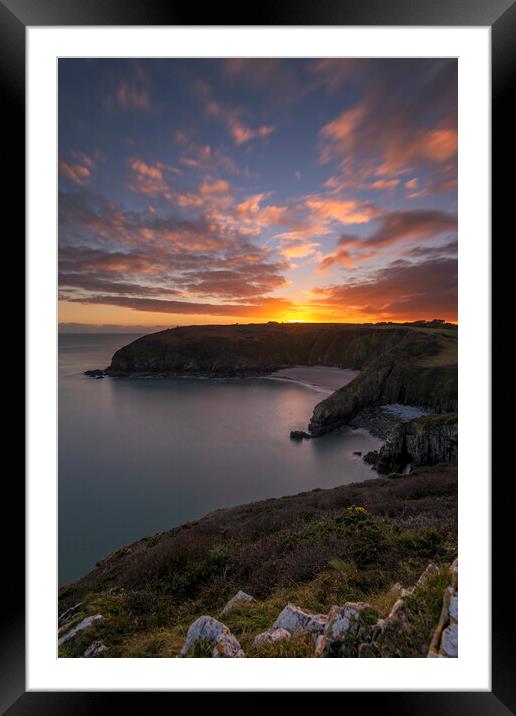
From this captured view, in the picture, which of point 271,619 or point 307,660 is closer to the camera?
point 307,660

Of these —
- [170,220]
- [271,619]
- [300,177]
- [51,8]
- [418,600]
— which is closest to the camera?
[51,8]

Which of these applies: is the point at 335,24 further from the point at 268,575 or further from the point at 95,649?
the point at 95,649

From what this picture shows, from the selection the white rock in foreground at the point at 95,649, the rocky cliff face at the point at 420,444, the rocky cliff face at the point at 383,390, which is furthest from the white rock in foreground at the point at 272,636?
the rocky cliff face at the point at 383,390

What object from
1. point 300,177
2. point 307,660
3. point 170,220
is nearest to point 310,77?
point 300,177

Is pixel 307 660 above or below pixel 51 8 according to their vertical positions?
below

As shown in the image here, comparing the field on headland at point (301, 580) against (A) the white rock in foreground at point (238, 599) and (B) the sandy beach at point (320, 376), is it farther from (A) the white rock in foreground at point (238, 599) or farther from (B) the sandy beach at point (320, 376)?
(B) the sandy beach at point (320, 376)

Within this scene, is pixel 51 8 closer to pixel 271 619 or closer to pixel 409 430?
pixel 271 619
